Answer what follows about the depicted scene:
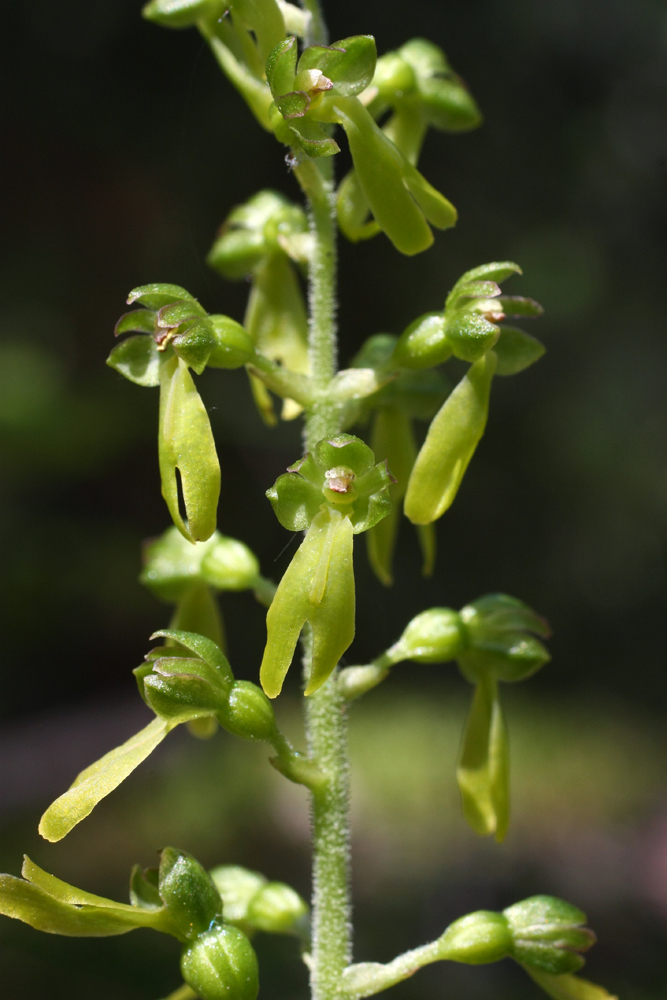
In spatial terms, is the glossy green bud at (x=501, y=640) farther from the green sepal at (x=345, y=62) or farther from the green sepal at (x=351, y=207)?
the green sepal at (x=345, y=62)

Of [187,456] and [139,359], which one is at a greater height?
A: [139,359]

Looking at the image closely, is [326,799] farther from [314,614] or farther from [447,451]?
[447,451]

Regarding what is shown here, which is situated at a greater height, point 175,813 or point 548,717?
point 175,813

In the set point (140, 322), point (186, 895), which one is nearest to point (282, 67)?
point (140, 322)

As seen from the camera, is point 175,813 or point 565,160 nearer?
point 175,813

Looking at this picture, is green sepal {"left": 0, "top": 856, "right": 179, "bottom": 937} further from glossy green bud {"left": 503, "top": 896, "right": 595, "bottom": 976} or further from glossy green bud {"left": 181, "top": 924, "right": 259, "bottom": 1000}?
glossy green bud {"left": 503, "top": 896, "right": 595, "bottom": 976}

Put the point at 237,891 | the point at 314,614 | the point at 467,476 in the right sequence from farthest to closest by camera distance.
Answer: the point at 467,476, the point at 237,891, the point at 314,614

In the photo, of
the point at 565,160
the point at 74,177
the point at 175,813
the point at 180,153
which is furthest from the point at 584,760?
the point at 74,177

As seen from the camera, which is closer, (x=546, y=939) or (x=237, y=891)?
(x=546, y=939)

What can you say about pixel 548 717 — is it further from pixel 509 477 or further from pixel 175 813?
pixel 175 813
